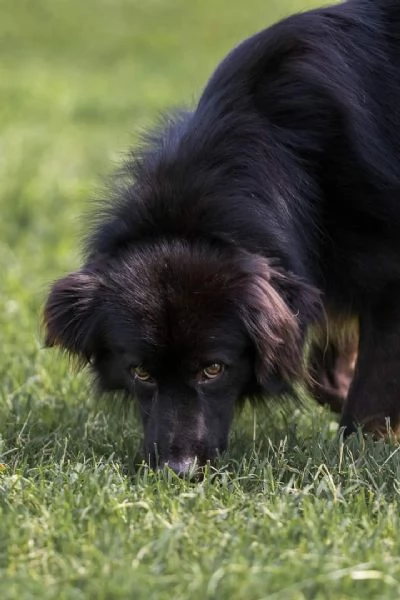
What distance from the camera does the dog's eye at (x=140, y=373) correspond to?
168 inches

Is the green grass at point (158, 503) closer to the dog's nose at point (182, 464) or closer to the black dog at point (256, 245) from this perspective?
the dog's nose at point (182, 464)

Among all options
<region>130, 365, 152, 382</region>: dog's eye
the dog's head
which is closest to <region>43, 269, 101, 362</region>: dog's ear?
the dog's head

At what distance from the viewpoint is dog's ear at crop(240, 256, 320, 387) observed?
163 inches

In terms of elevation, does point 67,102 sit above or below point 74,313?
below

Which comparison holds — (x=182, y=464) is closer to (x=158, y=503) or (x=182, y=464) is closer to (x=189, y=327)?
(x=158, y=503)

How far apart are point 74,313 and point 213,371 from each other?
0.65m

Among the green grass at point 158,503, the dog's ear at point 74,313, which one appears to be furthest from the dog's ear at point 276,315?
the dog's ear at point 74,313

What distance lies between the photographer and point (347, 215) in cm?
460

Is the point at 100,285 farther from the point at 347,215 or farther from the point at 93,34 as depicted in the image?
the point at 93,34

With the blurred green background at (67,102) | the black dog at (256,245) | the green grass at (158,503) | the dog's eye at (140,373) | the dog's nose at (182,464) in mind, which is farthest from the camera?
the blurred green background at (67,102)

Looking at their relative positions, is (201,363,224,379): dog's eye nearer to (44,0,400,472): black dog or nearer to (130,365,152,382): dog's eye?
(44,0,400,472): black dog

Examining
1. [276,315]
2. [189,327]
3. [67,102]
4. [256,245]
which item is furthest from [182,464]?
[67,102]

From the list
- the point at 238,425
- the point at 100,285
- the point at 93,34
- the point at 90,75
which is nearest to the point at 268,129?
the point at 100,285

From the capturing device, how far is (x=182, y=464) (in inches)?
161
